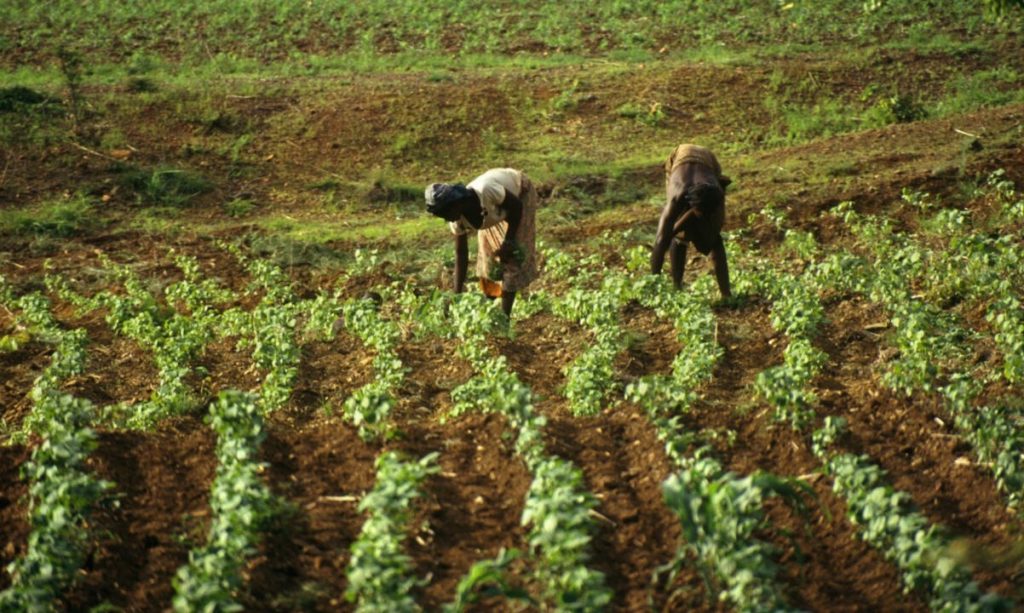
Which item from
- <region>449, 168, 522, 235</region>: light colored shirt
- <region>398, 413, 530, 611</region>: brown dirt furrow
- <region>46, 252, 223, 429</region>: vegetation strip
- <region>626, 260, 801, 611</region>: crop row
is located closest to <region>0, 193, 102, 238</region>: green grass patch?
<region>46, 252, 223, 429</region>: vegetation strip

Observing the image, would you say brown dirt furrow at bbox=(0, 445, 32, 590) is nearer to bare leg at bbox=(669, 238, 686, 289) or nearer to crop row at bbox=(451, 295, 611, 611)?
crop row at bbox=(451, 295, 611, 611)

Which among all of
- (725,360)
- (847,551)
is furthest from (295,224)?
(847,551)

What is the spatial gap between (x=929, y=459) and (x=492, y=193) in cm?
348

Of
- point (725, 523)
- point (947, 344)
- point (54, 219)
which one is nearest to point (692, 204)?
point (947, 344)

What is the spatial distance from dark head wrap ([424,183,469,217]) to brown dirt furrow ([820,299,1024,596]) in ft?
8.47

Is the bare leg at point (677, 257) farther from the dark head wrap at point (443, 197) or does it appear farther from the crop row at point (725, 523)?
the crop row at point (725, 523)

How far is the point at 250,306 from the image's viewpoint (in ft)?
38.2

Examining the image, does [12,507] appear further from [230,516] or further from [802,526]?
[802,526]

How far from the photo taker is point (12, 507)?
6164 mm

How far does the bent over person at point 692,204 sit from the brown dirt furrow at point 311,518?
3.40 metres

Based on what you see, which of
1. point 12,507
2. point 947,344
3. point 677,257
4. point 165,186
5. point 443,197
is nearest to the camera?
point 12,507

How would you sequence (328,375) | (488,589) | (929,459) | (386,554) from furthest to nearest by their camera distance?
(328,375) → (929,459) → (386,554) → (488,589)

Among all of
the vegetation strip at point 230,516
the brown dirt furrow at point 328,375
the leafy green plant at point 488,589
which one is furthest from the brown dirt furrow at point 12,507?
the leafy green plant at point 488,589

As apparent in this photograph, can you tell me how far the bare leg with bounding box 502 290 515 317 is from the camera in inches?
380
